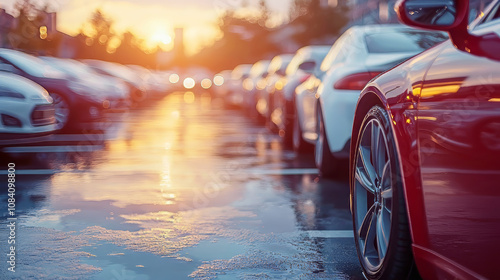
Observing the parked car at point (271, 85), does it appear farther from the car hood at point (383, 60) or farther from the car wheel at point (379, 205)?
the car wheel at point (379, 205)

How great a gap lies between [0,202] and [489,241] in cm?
455

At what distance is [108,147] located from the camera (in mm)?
11180

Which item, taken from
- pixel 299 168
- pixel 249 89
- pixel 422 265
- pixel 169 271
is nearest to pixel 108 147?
pixel 299 168

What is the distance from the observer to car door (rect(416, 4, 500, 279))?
7.74 feet

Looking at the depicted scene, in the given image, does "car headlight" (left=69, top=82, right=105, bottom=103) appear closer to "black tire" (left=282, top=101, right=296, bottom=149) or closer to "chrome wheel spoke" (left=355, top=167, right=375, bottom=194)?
"black tire" (left=282, top=101, right=296, bottom=149)

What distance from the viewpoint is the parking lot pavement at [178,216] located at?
4059 millimetres

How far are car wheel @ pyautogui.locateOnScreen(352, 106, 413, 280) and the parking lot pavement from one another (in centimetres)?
28

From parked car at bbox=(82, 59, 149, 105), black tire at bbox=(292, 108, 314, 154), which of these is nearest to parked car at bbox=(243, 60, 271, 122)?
parked car at bbox=(82, 59, 149, 105)

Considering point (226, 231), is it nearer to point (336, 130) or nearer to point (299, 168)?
point (336, 130)

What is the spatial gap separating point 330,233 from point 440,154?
2323mm

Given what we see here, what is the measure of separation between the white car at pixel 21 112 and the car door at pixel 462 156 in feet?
22.0

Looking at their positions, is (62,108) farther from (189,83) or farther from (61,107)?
(189,83)

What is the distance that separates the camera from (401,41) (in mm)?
7441

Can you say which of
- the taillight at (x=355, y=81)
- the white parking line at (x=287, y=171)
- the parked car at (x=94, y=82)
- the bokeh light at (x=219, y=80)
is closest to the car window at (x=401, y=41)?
the taillight at (x=355, y=81)
